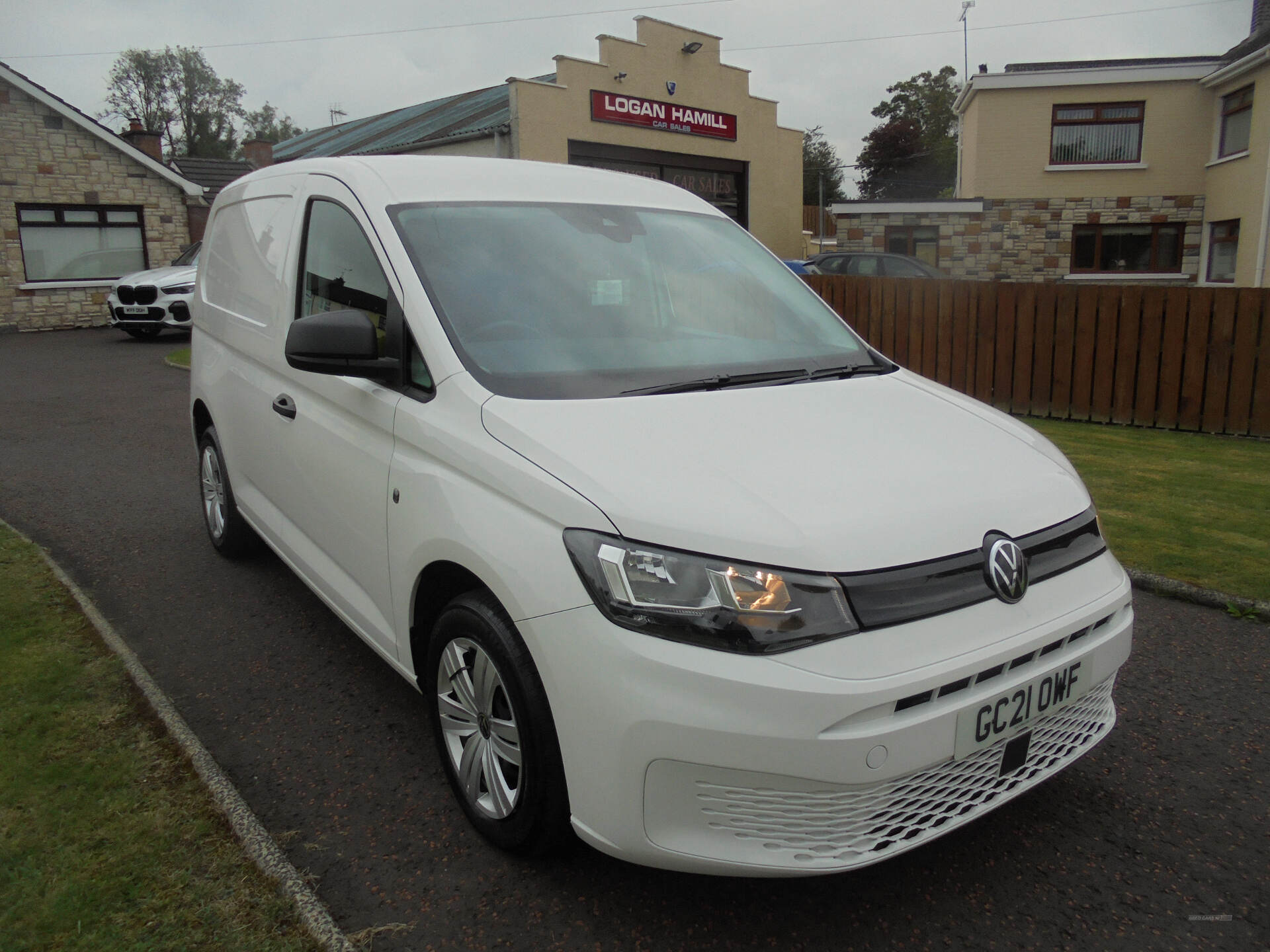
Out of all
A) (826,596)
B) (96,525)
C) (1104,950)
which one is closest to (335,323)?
(826,596)

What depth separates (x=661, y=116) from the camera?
24.8m

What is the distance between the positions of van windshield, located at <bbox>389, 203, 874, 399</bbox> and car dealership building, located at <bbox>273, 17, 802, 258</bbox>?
19065 mm

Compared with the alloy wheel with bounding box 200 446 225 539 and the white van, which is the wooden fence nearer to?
the white van

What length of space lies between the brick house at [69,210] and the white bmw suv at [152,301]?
6212 mm

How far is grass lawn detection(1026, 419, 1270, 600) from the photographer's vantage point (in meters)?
5.35

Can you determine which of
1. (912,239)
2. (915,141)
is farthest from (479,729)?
(915,141)

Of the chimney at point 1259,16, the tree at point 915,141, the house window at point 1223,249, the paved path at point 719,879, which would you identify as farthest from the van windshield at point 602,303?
the tree at point 915,141

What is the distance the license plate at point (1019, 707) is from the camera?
2330 mm

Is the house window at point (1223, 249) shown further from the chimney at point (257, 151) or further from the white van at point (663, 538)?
the chimney at point (257, 151)

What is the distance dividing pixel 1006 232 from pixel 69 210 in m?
24.8

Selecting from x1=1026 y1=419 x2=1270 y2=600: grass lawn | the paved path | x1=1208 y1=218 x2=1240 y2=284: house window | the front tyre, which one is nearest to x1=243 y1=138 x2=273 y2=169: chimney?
x1=1208 y1=218 x2=1240 y2=284: house window

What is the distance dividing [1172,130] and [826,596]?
98.2ft

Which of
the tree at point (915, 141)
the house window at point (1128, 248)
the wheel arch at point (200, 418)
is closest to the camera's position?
the wheel arch at point (200, 418)

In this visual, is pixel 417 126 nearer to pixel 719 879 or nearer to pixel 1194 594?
pixel 1194 594
